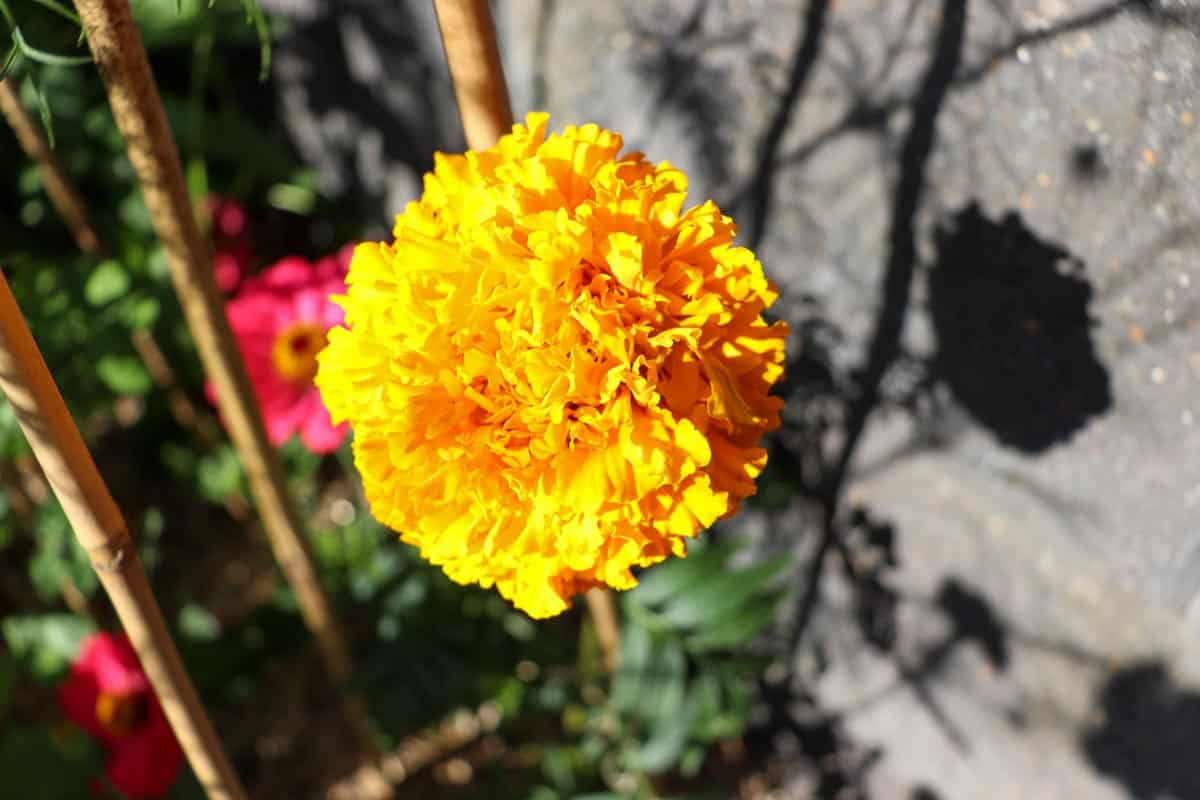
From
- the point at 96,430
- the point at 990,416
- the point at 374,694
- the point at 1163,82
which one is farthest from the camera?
the point at 96,430

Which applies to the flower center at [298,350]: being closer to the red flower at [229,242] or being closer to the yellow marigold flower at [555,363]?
the red flower at [229,242]

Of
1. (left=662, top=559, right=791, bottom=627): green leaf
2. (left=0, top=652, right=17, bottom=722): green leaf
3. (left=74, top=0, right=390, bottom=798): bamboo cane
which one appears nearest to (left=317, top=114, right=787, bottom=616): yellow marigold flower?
(left=74, top=0, right=390, bottom=798): bamboo cane

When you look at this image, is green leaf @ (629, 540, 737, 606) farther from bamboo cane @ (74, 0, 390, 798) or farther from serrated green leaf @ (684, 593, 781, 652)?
bamboo cane @ (74, 0, 390, 798)

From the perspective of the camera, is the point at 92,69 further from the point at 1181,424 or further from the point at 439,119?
the point at 1181,424

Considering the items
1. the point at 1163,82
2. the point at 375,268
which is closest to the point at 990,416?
the point at 1163,82

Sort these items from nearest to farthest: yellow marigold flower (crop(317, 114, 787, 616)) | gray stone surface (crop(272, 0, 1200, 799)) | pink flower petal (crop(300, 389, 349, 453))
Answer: yellow marigold flower (crop(317, 114, 787, 616)) < gray stone surface (crop(272, 0, 1200, 799)) < pink flower petal (crop(300, 389, 349, 453))

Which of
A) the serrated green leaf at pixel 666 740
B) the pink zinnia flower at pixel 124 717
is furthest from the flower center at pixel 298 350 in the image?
the serrated green leaf at pixel 666 740

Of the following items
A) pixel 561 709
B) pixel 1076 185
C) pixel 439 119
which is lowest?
pixel 561 709
